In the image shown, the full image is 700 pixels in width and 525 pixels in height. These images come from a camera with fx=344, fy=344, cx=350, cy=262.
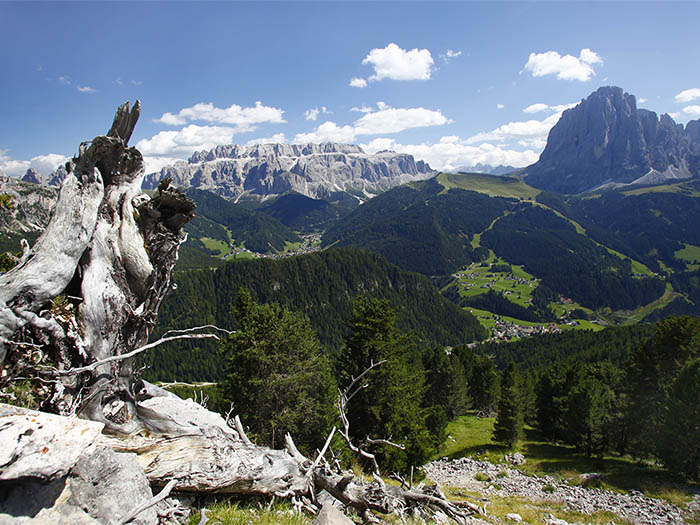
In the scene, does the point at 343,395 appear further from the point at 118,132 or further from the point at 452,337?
the point at 452,337

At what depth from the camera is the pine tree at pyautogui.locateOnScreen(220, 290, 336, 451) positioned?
65.8 ft

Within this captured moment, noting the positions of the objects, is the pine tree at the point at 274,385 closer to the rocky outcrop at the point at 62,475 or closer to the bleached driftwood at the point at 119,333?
the bleached driftwood at the point at 119,333

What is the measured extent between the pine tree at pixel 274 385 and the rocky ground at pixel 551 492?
12.5m

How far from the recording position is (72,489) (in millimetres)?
4656

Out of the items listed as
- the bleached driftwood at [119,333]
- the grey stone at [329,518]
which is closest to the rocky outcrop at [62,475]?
the bleached driftwood at [119,333]

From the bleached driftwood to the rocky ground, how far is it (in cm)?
1363

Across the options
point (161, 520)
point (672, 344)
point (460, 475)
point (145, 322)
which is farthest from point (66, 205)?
point (672, 344)

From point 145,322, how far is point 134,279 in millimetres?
894

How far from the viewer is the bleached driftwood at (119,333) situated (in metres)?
5.33

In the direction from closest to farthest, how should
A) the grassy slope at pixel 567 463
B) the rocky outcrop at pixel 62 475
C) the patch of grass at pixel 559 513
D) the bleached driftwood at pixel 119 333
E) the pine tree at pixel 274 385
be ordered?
the rocky outcrop at pixel 62 475
the bleached driftwood at pixel 119 333
the patch of grass at pixel 559 513
the pine tree at pixel 274 385
the grassy slope at pixel 567 463

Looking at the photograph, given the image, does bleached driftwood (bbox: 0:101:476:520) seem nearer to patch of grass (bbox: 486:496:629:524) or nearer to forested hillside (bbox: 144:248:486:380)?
patch of grass (bbox: 486:496:629:524)

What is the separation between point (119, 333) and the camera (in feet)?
21.0

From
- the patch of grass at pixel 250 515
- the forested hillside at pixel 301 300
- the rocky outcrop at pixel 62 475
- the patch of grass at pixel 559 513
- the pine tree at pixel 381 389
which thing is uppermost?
the rocky outcrop at pixel 62 475

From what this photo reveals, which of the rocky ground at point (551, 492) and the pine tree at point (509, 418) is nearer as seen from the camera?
the rocky ground at point (551, 492)
